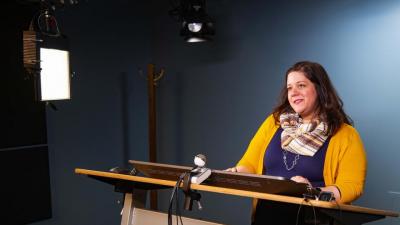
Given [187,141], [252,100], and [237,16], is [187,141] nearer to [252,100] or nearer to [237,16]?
[252,100]

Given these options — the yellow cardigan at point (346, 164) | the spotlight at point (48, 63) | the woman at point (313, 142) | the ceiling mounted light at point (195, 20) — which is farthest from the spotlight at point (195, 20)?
the yellow cardigan at point (346, 164)

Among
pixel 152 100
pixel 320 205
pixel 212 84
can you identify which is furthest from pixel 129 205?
pixel 212 84

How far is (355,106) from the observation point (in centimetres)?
297

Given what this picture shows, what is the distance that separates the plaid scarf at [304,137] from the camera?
1750mm

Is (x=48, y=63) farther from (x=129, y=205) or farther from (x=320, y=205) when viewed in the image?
(x=320, y=205)

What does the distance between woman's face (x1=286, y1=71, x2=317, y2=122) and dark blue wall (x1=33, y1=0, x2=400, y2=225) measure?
1.33 meters

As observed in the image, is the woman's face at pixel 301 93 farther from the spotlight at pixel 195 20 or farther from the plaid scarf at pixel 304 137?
the spotlight at pixel 195 20

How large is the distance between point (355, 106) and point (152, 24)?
236 cm

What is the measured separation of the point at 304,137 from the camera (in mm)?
1766

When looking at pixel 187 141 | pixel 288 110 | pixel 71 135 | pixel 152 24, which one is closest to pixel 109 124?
pixel 71 135

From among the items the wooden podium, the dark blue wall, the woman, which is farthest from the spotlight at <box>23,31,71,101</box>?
the woman

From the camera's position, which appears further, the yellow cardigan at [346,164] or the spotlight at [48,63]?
the spotlight at [48,63]

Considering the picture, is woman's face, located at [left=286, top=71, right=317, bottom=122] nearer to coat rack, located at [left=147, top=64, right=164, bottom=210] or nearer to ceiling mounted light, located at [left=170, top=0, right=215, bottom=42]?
ceiling mounted light, located at [left=170, top=0, right=215, bottom=42]

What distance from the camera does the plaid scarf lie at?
5.74 ft
